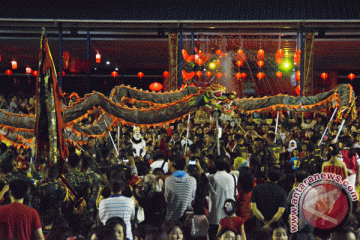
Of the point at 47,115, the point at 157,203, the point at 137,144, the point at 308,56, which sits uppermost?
the point at 308,56

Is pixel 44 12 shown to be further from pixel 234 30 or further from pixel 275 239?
pixel 275 239

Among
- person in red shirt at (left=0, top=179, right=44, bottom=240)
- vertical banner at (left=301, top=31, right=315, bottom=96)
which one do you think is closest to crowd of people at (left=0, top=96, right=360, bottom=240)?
person in red shirt at (left=0, top=179, right=44, bottom=240)

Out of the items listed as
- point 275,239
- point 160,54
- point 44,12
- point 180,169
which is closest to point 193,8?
point 44,12

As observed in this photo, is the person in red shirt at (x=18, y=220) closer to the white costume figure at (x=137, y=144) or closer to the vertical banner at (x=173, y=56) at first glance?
the white costume figure at (x=137, y=144)

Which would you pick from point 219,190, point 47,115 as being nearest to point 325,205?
point 219,190

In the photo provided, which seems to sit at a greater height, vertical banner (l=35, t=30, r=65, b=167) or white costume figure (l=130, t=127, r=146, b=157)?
vertical banner (l=35, t=30, r=65, b=167)

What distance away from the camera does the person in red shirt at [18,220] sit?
4.16 meters

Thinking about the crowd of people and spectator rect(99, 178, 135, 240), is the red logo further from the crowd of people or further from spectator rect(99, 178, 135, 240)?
spectator rect(99, 178, 135, 240)

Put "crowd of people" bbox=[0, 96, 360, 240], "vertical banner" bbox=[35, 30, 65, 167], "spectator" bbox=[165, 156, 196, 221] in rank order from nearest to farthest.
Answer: "crowd of people" bbox=[0, 96, 360, 240]
"spectator" bbox=[165, 156, 196, 221]
"vertical banner" bbox=[35, 30, 65, 167]

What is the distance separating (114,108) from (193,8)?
275 inches

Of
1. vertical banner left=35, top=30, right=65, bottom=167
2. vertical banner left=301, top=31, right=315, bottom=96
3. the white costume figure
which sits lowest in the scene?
the white costume figure

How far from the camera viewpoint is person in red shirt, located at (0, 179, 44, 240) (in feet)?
13.6

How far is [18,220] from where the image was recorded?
417 cm

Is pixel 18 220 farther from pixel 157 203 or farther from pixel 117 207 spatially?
pixel 157 203
